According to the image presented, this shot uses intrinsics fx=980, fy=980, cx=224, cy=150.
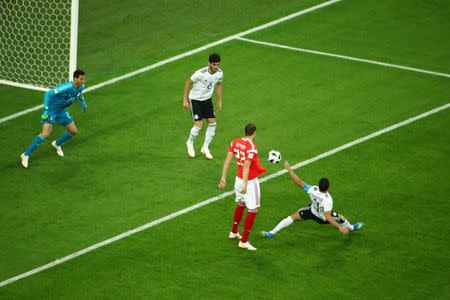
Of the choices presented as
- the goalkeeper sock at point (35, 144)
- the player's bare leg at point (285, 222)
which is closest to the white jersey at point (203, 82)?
the goalkeeper sock at point (35, 144)

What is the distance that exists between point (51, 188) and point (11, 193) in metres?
0.77

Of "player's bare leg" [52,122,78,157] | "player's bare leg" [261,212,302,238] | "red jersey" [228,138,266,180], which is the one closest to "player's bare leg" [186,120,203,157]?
"player's bare leg" [52,122,78,157]

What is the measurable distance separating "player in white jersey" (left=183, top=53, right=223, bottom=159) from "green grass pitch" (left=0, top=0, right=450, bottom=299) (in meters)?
0.40

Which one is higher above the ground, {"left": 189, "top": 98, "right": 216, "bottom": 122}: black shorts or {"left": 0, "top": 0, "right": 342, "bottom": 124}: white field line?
{"left": 189, "top": 98, "right": 216, "bottom": 122}: black shorts

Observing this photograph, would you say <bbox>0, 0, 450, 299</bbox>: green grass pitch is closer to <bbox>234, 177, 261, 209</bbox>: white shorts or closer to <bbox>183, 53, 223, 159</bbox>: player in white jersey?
<bbox>183, 53, 223, 159</bbox>: player in white jersey

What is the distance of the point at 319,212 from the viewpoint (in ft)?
55.2

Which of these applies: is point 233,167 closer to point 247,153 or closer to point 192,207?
point 192,207

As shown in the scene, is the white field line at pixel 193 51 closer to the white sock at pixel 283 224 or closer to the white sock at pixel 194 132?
the white sock at pixel 194 132

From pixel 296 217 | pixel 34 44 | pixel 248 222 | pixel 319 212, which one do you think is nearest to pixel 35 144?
pixel 248 222

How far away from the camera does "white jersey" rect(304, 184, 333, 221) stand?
16.5m

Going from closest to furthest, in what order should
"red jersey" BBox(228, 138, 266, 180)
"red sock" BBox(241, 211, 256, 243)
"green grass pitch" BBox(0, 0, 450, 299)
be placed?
"green grass pitch" BBox(0, 0, 450, 299) < "red jersey" BBox(228, 138, 266, 180) < "red sock" BBox(241, 211, 256, 243)

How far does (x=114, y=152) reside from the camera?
2059 centimetres

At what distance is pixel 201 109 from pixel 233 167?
1368mm

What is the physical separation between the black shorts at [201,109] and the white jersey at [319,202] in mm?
4109
